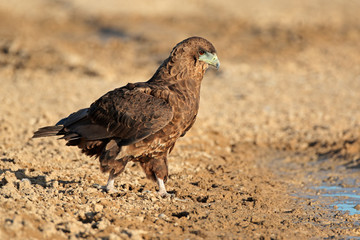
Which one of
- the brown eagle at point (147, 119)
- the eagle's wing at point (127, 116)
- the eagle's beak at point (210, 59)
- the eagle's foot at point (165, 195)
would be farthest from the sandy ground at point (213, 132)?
the eagle's beak at point (210, 59)

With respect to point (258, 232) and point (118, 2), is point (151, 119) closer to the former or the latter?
point (258, 232)

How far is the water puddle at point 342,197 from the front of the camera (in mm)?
6375

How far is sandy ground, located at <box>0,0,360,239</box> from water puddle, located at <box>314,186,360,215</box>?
11 cm

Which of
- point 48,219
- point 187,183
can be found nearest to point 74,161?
point 187,183

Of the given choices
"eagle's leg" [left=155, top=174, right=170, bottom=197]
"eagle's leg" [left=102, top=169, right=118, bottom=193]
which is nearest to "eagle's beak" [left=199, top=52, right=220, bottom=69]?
"eagle's leg" [left=155, top=174, right=170, bottom=197]

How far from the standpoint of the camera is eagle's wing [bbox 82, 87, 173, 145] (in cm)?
586

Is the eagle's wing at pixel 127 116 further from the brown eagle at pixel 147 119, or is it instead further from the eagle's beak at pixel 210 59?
the eagle's beak at pixel 210 59

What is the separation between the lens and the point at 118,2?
2730 centimetres

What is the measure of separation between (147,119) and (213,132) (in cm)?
416

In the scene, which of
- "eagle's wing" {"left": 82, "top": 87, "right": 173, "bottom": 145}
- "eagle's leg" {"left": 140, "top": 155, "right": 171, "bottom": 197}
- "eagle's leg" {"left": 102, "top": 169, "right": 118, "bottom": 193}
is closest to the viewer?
"eagle's wing" {"left": 82, "top": 87, "right": 173, "bottom": 145}

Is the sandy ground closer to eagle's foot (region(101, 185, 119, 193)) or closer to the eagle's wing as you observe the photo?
eagle's foot (region(101, 185, 119, 193))

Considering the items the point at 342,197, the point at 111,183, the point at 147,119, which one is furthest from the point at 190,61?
the point at 342,197

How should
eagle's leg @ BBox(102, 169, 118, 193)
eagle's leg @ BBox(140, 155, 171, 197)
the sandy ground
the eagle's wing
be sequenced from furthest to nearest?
1. eagle's leg @ BBox(140, 155, 171, 197)
2. eagle's leg @ BBox(102, 169, 118, 193)
3. the eagle's wing
4. the sandy ground

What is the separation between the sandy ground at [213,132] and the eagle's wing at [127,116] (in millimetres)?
617
